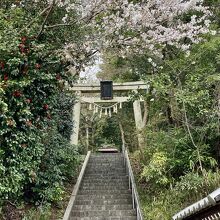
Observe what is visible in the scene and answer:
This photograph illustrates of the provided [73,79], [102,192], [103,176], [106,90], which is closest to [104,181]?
[103,176]

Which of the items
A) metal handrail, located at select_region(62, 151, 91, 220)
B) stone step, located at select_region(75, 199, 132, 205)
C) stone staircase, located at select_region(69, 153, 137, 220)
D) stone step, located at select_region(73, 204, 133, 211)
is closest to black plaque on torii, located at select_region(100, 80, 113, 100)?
stone staircase, located at select_region(69, 153, 137, 220)

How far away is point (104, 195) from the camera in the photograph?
10.4 m

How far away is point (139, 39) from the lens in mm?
8422

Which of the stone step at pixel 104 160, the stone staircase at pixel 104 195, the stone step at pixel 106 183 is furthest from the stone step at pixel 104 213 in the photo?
the stone step at pixel 104 160

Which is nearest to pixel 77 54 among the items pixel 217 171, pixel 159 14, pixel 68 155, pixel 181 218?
→ pixel 159 14

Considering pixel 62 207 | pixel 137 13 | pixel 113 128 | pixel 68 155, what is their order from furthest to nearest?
pixel 113 128 < pixel 68 155 < pixel 62 207 < pixel 137 13

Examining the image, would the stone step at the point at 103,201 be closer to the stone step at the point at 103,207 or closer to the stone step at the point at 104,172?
the stone step at the point at 103,207

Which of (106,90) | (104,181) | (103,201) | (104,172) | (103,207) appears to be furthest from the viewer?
(106,90)

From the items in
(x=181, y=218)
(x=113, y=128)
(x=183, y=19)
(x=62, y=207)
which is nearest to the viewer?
(x=181, y=218)

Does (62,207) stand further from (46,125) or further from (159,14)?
(159,14)

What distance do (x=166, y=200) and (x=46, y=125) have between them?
10.8 ft

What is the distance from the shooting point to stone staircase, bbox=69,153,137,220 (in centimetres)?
922

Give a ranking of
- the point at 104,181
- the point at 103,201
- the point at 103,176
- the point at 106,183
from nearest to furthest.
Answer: the point at 103,201 < the point at 106,183 < the point at 104,181 < the point at 103,176

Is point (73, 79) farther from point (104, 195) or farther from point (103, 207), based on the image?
point (104, 195)
